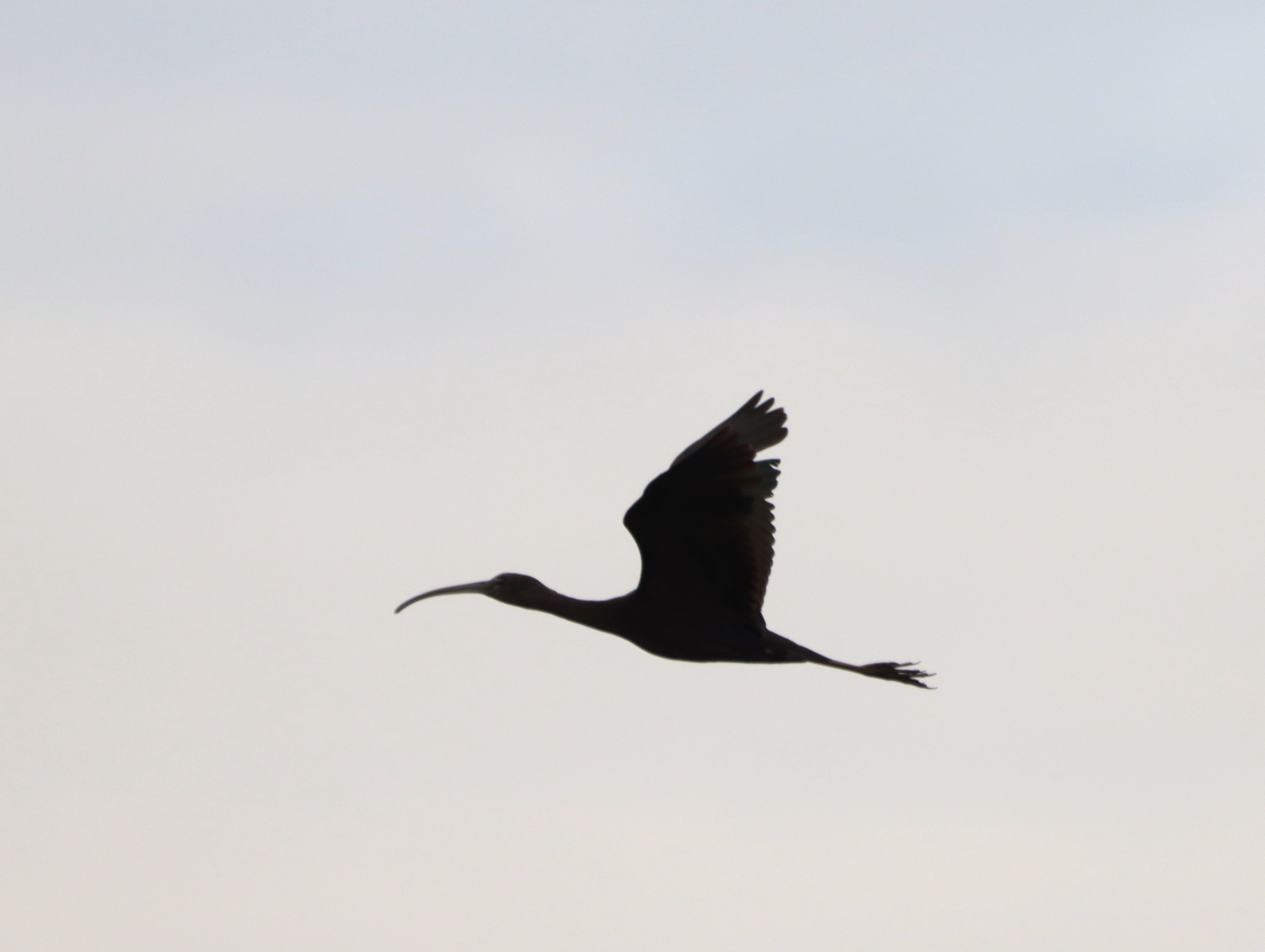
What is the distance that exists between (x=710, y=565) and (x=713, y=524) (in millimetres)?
430

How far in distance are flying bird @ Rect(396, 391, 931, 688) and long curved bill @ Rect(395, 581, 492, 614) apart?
0.49 meters

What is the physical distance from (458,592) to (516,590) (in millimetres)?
820

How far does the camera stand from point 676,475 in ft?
49.9

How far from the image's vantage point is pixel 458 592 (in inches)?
690

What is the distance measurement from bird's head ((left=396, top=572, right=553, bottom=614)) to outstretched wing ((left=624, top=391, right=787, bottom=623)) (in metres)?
1.27

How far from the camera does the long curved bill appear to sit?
56.5 feet

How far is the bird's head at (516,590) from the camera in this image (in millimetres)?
16844

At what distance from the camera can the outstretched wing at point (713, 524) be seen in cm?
1524

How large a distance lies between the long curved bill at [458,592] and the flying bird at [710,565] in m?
0.49

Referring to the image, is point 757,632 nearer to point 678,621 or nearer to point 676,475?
point 678,621

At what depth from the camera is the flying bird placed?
1530 centimetres

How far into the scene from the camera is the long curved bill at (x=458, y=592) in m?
17.2

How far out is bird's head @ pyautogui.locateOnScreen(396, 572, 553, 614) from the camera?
1684cm

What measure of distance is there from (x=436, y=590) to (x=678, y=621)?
290 cm
